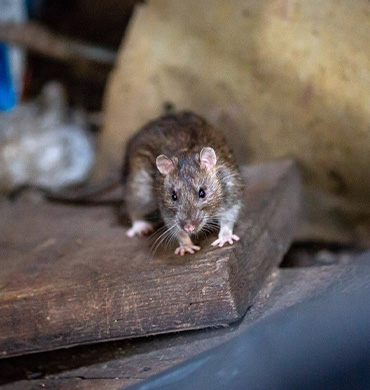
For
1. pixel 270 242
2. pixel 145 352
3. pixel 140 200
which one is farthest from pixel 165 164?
pixel 145 352

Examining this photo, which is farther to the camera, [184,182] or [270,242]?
[270,242]

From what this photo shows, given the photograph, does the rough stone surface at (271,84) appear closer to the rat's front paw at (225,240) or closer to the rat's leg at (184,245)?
the rat's front paw at (225,240)

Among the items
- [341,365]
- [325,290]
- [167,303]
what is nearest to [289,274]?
[325,290]

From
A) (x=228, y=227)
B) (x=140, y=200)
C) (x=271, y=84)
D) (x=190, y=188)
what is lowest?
(x=140, y=200)

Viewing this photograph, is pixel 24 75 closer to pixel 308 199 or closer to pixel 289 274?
pixel 308 199

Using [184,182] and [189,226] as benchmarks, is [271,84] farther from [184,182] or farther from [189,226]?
[189,226]
